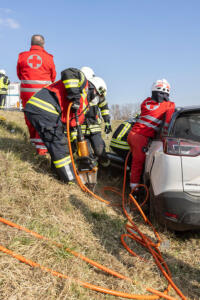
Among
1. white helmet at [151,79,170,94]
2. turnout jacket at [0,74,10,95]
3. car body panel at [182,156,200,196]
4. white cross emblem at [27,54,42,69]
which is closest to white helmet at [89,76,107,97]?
white cross emblem at [27,54,42,69]

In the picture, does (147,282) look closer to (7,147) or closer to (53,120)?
(53,120)

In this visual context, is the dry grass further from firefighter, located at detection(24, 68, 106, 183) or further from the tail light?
the tail light

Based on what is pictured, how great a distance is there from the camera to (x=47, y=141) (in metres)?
3.90

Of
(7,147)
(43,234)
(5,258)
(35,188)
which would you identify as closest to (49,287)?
(5,258)

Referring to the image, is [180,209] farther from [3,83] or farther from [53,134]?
[3,83]

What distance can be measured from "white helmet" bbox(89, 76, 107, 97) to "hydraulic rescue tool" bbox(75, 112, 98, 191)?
1.18 metres

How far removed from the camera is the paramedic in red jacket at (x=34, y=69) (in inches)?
189

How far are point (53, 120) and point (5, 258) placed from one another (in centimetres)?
226

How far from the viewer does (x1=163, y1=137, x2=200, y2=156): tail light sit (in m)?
2.50

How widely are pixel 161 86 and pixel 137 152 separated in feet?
3.38

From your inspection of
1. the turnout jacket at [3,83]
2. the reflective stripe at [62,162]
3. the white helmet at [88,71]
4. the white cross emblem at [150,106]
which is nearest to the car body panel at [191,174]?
the white cross emblem at [150,106]

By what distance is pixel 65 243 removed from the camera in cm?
242

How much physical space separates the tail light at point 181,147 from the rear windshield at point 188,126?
4.8 inches

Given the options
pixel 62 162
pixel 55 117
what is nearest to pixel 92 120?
pixel 55 117
